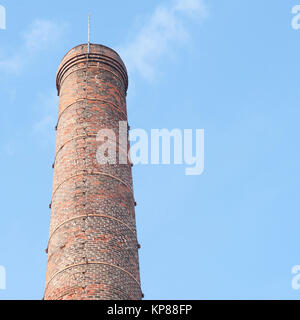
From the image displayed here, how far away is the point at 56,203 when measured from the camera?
40.3ft

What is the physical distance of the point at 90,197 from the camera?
11.9 metres

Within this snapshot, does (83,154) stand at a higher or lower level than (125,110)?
lower

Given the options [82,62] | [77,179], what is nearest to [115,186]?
[77,179]

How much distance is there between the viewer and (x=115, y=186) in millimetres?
12352

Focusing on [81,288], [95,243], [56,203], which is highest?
[56,203]

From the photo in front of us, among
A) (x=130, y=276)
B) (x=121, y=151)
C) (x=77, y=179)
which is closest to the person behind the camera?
(x=130, y=276)

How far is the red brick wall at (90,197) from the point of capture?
10922mm

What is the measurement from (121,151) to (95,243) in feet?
8.49

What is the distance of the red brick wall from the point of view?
10.9 meters

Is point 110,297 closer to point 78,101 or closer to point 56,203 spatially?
point 56,203
